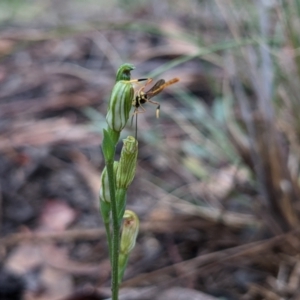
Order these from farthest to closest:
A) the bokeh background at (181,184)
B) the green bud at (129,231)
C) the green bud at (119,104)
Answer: the bokeh background at (181,184), the green bud at (129,231), the green bud at (119,104)

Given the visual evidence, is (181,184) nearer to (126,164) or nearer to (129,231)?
(129,231)

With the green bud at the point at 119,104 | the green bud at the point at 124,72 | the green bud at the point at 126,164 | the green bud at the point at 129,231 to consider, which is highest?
the green bud at the point at 124,72

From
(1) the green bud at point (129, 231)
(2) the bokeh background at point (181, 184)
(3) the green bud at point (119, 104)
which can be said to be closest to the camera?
(3) the green bud at point (119, 104)

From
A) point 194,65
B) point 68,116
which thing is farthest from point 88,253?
point 194,65

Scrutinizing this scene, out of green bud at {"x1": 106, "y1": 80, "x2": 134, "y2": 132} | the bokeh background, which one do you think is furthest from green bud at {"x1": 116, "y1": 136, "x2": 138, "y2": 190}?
the bokeh background

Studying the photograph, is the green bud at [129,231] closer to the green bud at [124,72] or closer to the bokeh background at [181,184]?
the green bud at [124,72]

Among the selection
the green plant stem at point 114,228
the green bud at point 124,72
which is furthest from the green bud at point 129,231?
the green bud at point 124,72
